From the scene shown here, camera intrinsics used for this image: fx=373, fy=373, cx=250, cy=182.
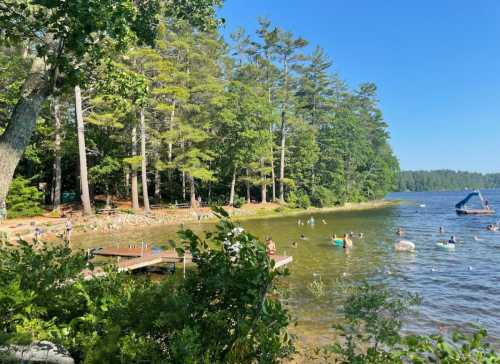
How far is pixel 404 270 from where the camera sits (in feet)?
56.3

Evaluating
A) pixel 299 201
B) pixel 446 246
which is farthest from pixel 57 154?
pixel 299 201

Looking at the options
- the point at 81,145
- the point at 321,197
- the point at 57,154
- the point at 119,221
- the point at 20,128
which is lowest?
the point at 119,221

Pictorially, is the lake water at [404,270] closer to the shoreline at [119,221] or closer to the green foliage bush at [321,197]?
the shoreline at [119,221]

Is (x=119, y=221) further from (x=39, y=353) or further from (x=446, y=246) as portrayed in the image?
(x=39, y=353)

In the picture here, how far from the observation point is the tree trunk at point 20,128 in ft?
14.8

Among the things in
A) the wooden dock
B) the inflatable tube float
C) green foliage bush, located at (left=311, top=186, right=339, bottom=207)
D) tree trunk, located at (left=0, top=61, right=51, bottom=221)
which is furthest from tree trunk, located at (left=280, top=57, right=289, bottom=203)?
tree trunk, located at (left=0, top=61, right=51, bottom=221)

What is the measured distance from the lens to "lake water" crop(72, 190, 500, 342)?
10750mm

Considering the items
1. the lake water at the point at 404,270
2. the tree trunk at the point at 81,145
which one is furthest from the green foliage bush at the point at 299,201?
the tree trunk at the point at 81,145

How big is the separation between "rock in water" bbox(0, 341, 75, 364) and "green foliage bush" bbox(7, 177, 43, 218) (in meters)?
29.1

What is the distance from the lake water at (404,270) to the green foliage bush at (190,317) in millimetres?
1180

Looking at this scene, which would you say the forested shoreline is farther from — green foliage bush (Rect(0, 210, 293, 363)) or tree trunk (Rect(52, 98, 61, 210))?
green foliage bush (Rect(0, 210, 293, 363))

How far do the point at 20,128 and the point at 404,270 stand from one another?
54.8 ft

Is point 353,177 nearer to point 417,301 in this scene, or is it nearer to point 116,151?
point 116,151

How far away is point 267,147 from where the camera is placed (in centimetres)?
4497
